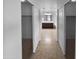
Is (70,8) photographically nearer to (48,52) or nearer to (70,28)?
(70,28)

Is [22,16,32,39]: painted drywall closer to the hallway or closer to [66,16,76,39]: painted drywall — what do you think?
the hallway

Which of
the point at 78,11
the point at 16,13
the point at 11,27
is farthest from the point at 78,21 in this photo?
the point at 16,13

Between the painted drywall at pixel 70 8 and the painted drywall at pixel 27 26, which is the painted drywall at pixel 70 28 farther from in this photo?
the painted drywall at pixel 27 26

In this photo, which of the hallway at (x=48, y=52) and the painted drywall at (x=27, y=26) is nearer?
the hallway at (x=48, y=52)

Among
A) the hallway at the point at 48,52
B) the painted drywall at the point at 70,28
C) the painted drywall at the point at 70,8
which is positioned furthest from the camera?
the painted drywall at the point at 70,28

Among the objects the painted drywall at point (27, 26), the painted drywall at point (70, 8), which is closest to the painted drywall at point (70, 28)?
the painted drywall at point (70, 8)

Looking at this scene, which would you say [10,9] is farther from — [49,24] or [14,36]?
[49,24]

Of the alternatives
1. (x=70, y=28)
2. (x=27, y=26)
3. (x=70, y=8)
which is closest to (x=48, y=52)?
(x=70, y=8)

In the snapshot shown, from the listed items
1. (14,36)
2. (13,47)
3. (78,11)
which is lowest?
(13,47)

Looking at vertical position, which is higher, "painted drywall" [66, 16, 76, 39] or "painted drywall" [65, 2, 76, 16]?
"painted drywall" [65, 2, 76, 16]

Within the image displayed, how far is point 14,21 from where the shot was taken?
228 centimetres

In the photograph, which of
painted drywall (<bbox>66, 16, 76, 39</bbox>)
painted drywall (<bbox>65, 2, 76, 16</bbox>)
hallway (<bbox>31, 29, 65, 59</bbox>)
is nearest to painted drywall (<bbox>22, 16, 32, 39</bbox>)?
hallway (<bbox>31, 29, 65, 59</bbox>)

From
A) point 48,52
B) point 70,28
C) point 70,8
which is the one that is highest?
point 70,8

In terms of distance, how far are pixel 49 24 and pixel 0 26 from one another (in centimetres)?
1764
